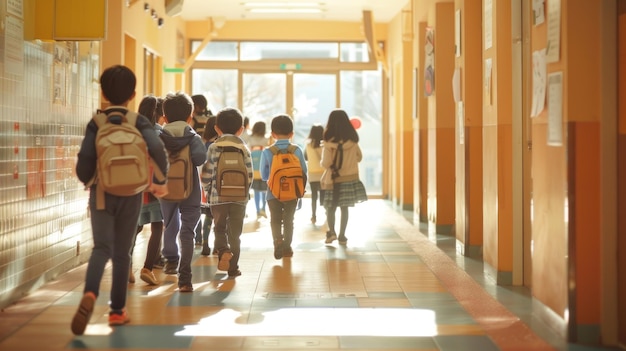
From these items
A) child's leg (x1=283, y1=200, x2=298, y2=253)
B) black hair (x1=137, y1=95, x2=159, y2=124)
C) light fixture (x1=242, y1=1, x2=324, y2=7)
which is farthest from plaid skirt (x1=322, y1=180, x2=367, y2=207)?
light fixture (x1=242, y1=1, x2=324, y2=7)

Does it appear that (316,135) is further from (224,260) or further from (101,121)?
(101,121)

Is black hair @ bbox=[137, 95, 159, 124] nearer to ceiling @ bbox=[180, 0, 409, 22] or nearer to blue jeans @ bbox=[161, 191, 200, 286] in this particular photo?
blue jeans @ bbox=[161, 191, 200, 286]

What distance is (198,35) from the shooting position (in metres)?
17.5

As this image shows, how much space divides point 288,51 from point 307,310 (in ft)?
41.4

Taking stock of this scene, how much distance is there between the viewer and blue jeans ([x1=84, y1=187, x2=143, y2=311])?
5012mm

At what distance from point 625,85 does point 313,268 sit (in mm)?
3518

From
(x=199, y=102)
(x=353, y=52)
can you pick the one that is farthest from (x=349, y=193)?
(x=353, y=52)

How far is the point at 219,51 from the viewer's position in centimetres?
1788

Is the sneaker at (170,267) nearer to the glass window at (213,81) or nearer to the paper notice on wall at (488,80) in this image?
the paper notice on wall at (488,80)

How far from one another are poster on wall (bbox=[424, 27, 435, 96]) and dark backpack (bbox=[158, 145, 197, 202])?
16.3 ft

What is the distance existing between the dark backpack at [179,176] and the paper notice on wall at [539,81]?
227 centimetres

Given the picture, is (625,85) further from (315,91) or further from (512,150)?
(315,91)

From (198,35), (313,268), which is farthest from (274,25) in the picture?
(313,268)

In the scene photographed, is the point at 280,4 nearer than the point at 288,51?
Yes
